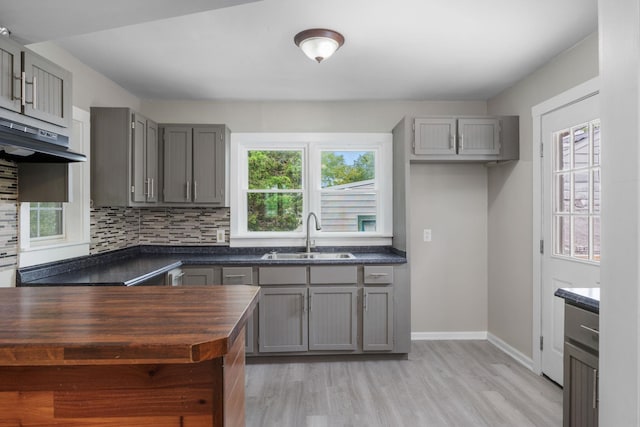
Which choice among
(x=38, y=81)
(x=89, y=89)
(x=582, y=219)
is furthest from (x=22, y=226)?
(x=582, y=219)

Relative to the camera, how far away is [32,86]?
1801mm

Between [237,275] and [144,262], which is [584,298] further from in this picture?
[144,262]

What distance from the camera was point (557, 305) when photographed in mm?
2721

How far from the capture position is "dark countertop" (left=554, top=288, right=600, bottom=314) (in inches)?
57.4

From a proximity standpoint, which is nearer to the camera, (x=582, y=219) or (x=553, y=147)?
(x=582, y=219)

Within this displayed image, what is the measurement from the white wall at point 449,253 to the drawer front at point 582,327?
6.80 ft

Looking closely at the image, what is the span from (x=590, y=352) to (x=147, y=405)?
64.6 inches

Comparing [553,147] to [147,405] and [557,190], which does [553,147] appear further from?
[147,405]

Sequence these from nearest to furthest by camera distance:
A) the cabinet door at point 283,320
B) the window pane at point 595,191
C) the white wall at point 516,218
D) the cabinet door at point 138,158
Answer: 1. the window pane at point 595,191
2. the white wall at point 516,218
3. the cabinet door at point 138,158
4. the cabinet door at point 283,320

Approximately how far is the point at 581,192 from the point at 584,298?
Result: 127 centimetres

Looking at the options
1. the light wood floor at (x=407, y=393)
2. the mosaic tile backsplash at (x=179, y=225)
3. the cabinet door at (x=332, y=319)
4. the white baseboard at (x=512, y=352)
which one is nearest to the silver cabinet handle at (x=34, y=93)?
the mosaic tile backsplash at (x=179, y=225)

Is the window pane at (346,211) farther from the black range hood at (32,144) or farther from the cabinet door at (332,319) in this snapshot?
the black range hood at (32,144)

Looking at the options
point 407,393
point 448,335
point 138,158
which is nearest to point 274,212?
point 138,158

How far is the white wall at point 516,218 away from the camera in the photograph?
9.27ft
